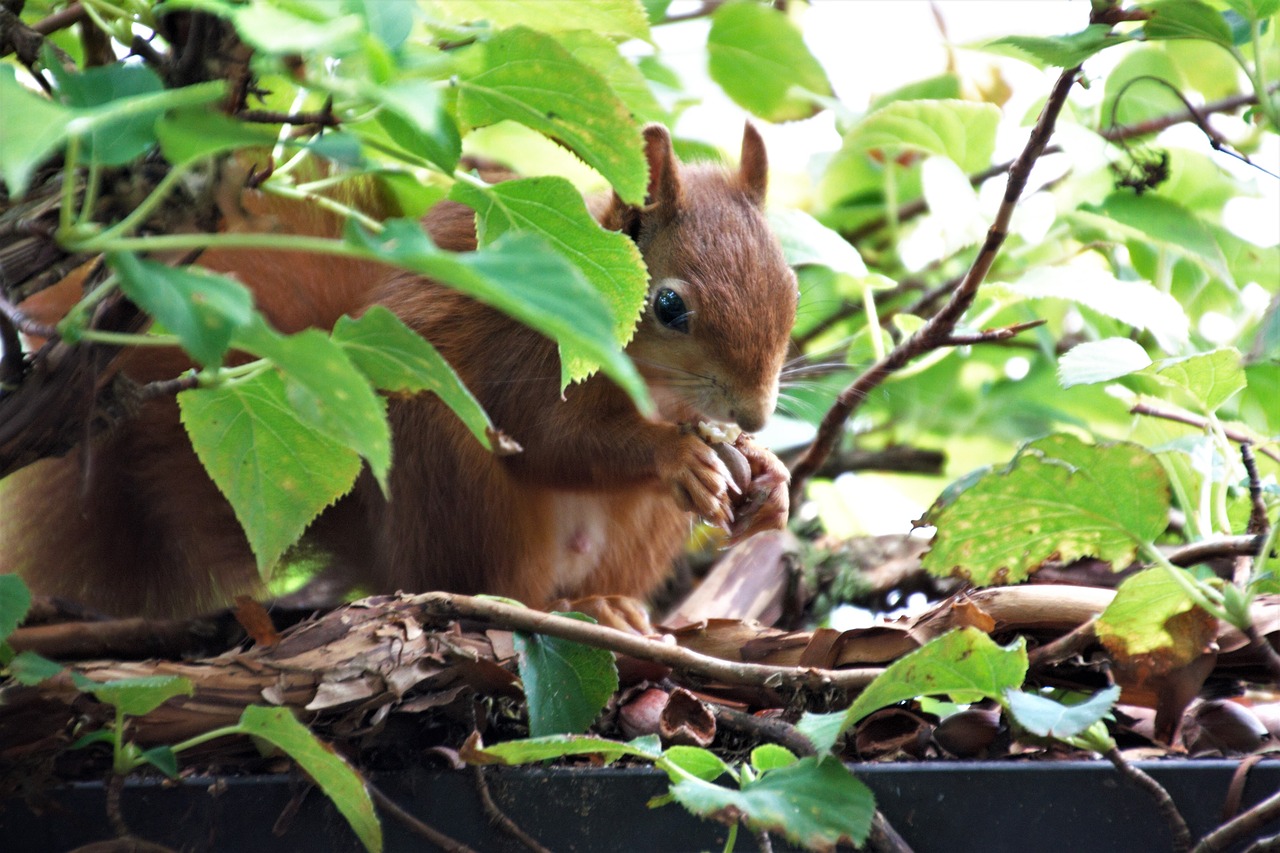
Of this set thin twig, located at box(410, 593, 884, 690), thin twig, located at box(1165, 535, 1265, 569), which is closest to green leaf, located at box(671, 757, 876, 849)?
thin twig, located at box(410, 593, 884, 690)

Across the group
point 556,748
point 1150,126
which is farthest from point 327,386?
point 1150,126

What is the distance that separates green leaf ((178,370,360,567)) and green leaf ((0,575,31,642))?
12 centimetres

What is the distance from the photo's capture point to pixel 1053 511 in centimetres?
81

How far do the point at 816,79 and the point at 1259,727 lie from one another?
878mm

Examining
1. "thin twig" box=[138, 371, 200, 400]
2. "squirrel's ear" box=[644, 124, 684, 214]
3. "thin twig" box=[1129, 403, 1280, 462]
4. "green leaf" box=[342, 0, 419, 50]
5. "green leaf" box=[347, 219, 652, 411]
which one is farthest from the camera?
"squirrel's ear" box=[644, 124, 684, 214]

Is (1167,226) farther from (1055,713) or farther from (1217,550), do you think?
(1055,713)

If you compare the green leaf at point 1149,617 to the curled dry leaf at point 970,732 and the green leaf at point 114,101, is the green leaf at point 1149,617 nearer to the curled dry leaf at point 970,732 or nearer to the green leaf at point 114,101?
the curled dry leaf at point 970,732

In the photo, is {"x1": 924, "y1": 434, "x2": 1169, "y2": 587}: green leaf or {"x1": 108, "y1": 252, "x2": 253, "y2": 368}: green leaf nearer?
{"x1": 108, "y1": 252, "x2": 253, "y2": 368}: green leaf

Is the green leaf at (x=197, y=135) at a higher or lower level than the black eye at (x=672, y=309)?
higher

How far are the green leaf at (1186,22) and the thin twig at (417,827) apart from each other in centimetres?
69

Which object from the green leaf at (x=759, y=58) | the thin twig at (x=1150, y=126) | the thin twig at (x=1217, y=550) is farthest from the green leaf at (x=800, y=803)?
the green leaf at (x=759, y=58)

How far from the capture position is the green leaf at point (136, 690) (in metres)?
0.66

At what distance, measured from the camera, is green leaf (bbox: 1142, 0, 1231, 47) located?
77cm

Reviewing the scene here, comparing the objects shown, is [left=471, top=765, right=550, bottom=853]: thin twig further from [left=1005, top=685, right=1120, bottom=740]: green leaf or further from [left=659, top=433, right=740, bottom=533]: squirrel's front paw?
[left=659, top=433, right=740, bottom=533]: squirrel's front paw
